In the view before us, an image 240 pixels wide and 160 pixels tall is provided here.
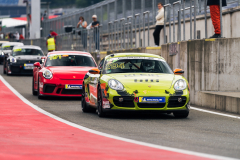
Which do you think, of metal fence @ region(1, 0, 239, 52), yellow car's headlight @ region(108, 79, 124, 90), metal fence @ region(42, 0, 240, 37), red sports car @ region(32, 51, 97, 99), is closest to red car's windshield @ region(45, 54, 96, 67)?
red sports car @ region(32, 51, 97, 99)

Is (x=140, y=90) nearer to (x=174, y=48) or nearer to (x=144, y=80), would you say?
(x=144, y=80)

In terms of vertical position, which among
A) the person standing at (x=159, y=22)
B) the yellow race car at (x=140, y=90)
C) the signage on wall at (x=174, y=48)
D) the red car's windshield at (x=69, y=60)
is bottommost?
the yellow race car at (x=140, y=90)

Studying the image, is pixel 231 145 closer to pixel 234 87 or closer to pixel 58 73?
pixel 234 87

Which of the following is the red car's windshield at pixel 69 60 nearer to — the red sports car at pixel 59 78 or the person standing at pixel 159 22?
the red sports car at pixel 59 78

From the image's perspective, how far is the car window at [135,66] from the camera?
1159cm

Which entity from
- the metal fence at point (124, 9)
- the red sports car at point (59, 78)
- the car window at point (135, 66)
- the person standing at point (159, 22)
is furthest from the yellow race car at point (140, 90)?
the person standing at point (159, 22)

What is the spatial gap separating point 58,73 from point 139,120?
533 cm

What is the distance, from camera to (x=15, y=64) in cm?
2691

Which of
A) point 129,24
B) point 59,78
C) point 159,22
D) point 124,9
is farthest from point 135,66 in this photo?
point 124,9

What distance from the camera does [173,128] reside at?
9414 millimetres

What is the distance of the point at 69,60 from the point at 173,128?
780cm

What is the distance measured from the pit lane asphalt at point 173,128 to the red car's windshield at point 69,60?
330cm

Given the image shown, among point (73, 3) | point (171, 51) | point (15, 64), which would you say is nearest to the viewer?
point (171, 51)

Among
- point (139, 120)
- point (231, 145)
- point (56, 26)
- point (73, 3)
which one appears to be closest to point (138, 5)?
point (139, 120)
